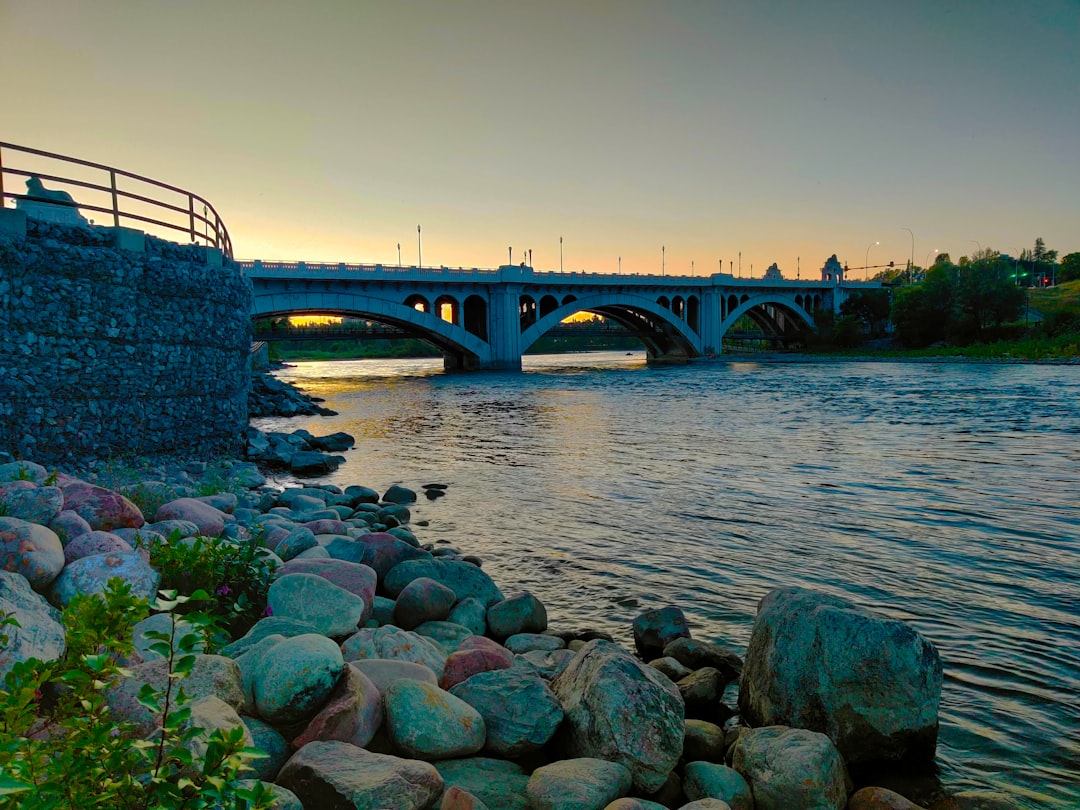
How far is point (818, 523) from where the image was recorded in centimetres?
1118

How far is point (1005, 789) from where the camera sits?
15.3ft

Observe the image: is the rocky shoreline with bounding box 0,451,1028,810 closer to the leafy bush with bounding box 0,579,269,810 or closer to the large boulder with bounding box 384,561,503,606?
the large boulder with bounding box 384,561,503,606

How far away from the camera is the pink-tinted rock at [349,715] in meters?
4.02

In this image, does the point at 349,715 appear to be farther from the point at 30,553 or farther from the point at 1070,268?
the point at 1070,268

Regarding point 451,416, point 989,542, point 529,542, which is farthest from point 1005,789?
point 451,416

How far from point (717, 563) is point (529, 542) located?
9.32 feet

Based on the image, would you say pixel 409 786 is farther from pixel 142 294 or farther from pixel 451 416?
pixel 451 416

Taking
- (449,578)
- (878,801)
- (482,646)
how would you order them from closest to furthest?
(878,801), (482,646), (449,578)

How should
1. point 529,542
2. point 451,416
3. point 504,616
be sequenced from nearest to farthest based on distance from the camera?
1. point 504,616
2. point 529,542
3. point 451,416

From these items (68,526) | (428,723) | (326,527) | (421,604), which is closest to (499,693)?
(428,723)

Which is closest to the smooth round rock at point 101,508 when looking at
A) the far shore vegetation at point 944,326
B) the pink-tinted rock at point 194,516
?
the pink-tinted rock at point 194,516

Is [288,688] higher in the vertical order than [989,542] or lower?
higher

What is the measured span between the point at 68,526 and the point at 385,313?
4795 cm

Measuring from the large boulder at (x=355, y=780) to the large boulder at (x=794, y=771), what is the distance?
1.99 metres
